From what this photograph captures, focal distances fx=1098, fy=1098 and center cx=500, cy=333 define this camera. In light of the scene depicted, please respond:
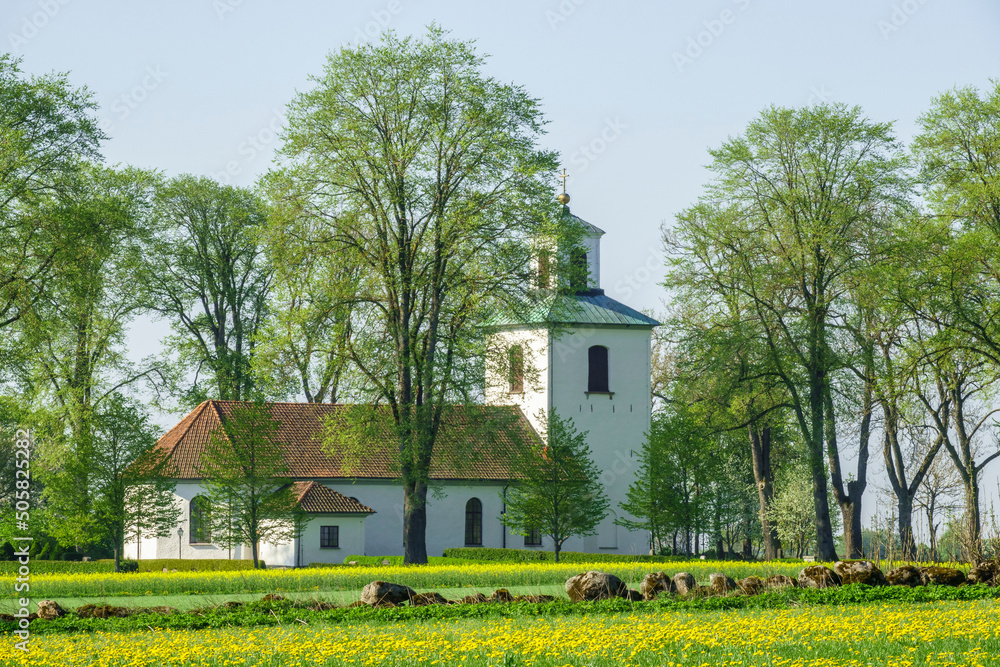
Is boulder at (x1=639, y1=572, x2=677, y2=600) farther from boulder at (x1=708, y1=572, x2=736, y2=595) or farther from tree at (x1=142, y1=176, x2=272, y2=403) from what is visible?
tree at (x1=142, y1=176, x2=272, y2=403)

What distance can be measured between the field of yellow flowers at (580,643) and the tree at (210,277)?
34.3m

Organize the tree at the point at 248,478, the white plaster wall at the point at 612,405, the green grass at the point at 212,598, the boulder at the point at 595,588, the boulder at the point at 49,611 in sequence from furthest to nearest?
the white plaster wall at the point at 612,405
the tree at the point at 248,478
the green grass at the point at 212,598
the boulder at the point at 595,588
the boulder at the point at 49,611

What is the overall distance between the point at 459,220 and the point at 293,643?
19170 mm

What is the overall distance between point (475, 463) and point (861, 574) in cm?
2590

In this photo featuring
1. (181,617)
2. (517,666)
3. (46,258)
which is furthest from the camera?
(46,258)

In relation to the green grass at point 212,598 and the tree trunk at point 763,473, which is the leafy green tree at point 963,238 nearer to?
the tree trunk at point 763,473

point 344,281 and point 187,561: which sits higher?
point 344,281

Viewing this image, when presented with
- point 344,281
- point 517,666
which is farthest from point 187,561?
point 517,666

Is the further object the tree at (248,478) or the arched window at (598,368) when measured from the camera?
the arched window at (598,368)

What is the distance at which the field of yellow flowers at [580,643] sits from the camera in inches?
446

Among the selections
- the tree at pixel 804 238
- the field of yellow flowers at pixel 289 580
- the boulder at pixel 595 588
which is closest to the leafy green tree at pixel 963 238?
the tree at pixel 804 238

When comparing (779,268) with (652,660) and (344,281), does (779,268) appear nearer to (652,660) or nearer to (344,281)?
(344,281)

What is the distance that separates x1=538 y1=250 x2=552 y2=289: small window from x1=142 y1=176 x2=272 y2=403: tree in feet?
64.1

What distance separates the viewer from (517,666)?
35.9 feet
